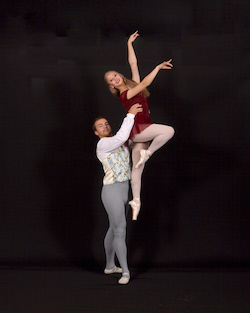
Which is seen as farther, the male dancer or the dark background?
the dark background

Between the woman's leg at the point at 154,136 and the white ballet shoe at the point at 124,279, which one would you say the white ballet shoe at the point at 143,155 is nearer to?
the woman's leg at the point at 154,136

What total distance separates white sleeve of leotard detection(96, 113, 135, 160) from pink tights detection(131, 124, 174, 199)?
6.1 inches

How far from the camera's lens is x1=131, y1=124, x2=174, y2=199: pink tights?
4168 mm

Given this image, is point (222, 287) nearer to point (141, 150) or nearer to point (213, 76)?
point (141, 150)

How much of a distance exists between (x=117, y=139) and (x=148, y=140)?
32 cm

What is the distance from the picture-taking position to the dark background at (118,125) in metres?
5.30

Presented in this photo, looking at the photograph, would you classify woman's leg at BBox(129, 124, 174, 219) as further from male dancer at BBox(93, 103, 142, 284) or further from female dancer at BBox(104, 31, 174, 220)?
male dancer at BBox(93, 103, 142, 284)

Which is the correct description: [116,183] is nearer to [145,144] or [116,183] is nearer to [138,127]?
[145,144]

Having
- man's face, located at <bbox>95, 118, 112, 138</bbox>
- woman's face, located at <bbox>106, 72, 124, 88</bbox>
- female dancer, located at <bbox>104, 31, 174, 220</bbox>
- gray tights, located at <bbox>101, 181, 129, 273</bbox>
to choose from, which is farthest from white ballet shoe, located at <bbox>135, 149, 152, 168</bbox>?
woman's face, located at <bbox>106, 72, 124, 88</bbox>

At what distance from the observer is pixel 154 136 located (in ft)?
13.8

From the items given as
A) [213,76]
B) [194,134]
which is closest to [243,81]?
[213,76]

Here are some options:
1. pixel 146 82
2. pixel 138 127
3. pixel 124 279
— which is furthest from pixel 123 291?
pixel 146 82

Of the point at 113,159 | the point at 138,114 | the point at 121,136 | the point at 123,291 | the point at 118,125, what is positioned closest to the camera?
the point at 123,291

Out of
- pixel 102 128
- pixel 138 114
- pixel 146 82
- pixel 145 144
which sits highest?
pixel 146 82
